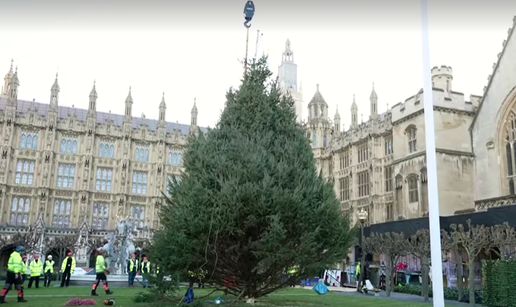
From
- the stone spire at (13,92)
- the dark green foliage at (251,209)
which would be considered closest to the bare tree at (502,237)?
the dark green foliage at (251,209)

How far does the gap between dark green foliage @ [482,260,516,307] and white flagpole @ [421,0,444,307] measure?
861 centimetres

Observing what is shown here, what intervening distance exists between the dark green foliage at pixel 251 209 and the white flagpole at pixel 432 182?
3417 mm

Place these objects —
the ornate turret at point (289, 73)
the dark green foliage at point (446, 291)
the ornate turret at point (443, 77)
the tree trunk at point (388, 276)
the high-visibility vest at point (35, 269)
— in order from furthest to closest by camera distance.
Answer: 1. the ornate turret at point (289, 73)
2. the ornate turret at point (443, 77)
3. the high-visibility vest at point (35, 269)
4. the tree trunk at point (388, 276)
5. the dark green foliage at point (446, 291)

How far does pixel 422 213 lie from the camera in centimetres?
2833

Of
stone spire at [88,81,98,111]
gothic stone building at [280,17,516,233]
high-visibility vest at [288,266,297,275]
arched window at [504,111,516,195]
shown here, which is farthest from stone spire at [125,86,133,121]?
high-visibility vest at [288,266,297,275]

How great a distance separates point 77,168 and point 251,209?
124 feet

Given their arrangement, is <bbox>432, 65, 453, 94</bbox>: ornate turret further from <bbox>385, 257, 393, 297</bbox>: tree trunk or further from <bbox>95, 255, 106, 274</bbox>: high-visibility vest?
<bbox>95, 255, 106, 274</bbox>: high-visibility vest

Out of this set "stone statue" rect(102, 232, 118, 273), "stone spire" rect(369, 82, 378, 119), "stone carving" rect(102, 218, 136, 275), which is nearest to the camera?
"stone statue" rect(102, 232, 118, 273)

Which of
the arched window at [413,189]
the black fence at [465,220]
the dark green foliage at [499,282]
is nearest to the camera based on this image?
the dark green foliage at [499,282]

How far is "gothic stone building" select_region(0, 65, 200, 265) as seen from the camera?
42.8 m

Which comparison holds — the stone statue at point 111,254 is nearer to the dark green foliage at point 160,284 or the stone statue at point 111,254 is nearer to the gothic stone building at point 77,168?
the gothic stone building at point 77,168

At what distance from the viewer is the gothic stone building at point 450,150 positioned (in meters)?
25.4

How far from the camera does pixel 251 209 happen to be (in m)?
11.5

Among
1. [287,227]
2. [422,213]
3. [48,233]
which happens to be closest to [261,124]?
[287,227]
